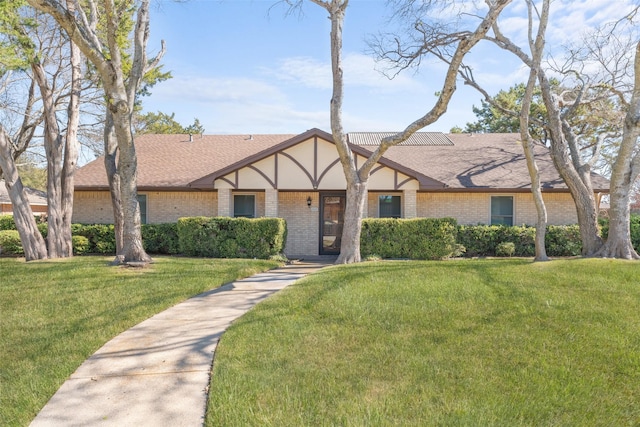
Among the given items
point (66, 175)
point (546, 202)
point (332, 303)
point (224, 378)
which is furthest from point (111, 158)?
point (546, 202)

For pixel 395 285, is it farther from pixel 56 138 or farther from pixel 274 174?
pixel 56 138

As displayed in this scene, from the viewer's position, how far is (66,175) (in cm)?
1416

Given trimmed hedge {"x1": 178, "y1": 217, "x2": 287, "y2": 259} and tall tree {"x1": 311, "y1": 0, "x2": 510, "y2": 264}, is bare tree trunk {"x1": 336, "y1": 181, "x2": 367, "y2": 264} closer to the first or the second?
tall tree {"x1": 311, "y1": 0, "x2": 510, "y2": 264}

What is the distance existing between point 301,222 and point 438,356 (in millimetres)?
11693

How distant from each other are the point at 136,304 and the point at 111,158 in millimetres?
8414

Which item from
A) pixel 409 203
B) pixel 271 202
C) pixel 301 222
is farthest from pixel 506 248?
pixel 271 202

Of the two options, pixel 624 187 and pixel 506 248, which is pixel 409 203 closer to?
pixel 506 248

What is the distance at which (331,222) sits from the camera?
15.9 metres

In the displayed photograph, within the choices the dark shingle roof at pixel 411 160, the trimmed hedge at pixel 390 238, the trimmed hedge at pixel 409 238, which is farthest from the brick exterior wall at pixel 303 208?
the trimmed hedge at pixel 409 238

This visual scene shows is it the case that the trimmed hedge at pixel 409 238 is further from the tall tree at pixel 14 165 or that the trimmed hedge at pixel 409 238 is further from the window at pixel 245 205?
the tall tree at pixel 14 165

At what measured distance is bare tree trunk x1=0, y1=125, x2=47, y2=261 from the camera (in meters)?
12.2

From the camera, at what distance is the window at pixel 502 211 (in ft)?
51.7

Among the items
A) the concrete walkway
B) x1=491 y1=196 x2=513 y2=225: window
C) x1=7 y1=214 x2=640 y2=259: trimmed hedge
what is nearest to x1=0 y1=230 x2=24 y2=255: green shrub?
x1=7 y1=214 x2=640 y2=259: trimmed hedge

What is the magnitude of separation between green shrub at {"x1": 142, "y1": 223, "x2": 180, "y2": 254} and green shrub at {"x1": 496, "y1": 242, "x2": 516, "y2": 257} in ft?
35.1
